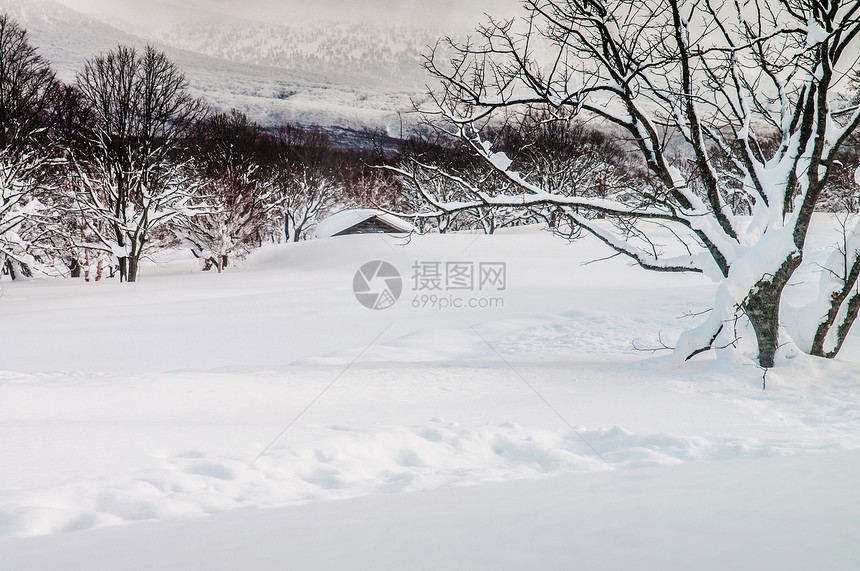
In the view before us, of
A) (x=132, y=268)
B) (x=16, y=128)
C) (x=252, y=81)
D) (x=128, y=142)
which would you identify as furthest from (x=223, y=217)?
(x=252, y=81)

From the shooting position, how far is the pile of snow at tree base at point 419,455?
2.04 meters

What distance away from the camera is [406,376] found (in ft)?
18.8

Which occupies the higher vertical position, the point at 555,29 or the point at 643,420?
the point at 555,29

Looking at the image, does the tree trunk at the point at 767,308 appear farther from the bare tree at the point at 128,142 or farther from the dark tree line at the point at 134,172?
the bare tree at the point at 128,142

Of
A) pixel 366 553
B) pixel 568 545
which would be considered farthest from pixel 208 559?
pixel 568 545

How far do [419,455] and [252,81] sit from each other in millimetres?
135640

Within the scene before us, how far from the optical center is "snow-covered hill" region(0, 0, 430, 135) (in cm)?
9156

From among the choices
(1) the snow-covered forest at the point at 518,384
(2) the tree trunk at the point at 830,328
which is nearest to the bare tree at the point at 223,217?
(1) the snow-covered forest at the point at 518,384

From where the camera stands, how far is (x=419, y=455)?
11.0ft

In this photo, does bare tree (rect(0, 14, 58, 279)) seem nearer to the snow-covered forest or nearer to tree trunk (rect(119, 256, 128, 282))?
the snow-covered forest

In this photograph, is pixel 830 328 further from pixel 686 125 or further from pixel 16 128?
pixel 16 128

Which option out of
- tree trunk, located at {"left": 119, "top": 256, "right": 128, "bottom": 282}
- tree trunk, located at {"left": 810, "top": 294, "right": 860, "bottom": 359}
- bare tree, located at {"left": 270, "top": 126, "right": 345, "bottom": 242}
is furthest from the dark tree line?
bare tree, located at {"left": 270, "top": 126, "right": 345, "bottom": 242}

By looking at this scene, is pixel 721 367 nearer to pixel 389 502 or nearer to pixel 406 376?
pixel 406 376

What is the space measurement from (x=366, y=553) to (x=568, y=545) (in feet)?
2.42
